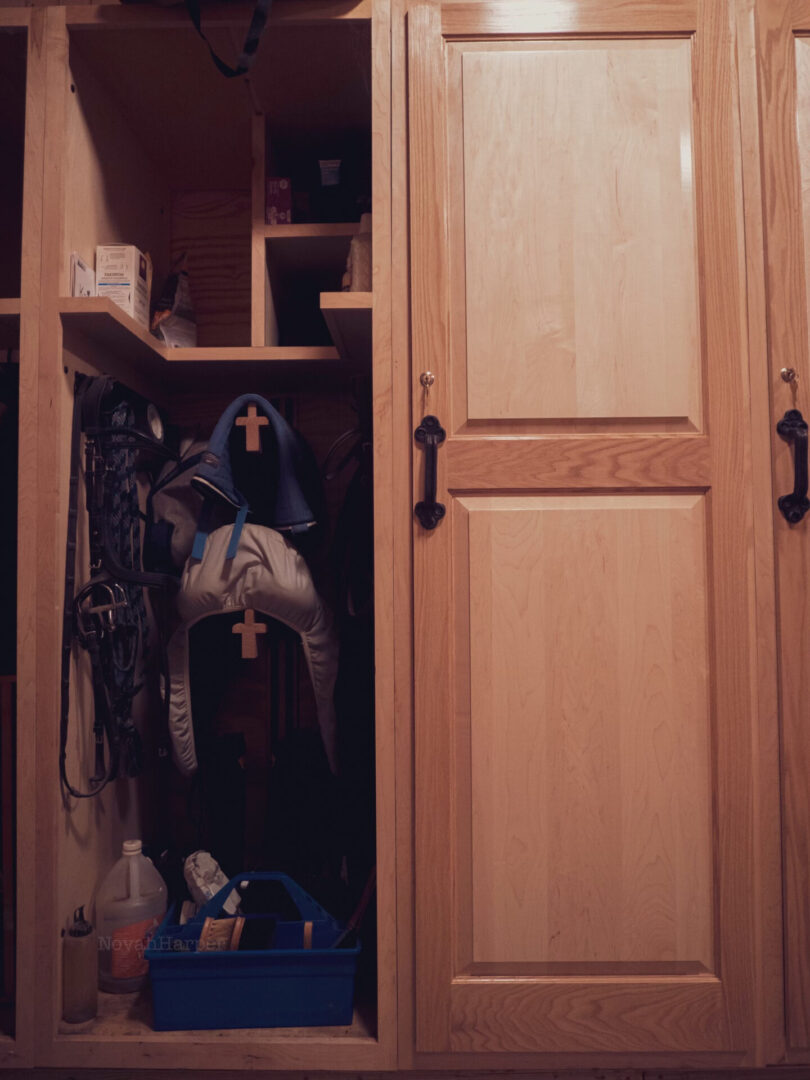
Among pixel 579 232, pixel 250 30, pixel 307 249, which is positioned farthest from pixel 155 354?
pixel 579 232

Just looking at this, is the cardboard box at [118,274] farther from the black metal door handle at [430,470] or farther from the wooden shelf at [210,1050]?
the wooden shelf at [210,1050]

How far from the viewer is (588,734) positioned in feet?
4.18

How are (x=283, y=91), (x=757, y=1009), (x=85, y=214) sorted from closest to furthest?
1. (x=757, y=1009)
2. (x=85, y=214)
3. (x=283, y=91)

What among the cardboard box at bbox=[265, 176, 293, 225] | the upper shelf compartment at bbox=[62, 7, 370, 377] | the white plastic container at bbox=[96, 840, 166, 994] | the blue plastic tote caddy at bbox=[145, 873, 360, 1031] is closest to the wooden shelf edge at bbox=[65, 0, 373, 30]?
the upper shelf compartment at bbox=[62, 7, 370, 377]

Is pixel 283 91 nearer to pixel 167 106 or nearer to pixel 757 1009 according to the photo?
pixel 167 106

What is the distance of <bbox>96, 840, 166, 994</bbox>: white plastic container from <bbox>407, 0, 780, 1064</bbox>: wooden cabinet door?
589mm

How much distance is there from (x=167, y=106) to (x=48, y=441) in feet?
2.99

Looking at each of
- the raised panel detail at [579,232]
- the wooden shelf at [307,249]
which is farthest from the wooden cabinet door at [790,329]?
the wooden shelf at [307,249]

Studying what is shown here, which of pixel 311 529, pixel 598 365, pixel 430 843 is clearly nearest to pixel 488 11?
pixel 598 365

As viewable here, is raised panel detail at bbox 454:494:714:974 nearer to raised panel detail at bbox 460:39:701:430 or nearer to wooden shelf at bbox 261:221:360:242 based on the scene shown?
raised panel detail at bbox 460:39:701:430

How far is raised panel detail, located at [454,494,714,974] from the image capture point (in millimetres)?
1255

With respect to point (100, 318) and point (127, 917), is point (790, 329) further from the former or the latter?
point (127, 917)

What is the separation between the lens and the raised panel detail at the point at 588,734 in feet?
4.12

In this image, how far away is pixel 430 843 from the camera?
1.26 metres
